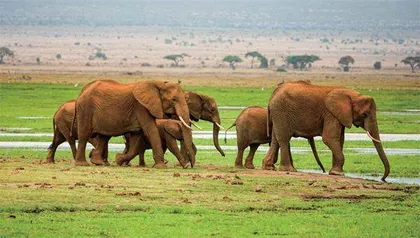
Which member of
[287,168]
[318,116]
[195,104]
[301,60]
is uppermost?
[318,116]

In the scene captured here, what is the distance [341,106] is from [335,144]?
76cm

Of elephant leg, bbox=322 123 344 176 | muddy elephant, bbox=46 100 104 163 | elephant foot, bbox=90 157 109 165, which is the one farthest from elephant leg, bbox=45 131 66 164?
elephant leg, bbox=322 123 344 176

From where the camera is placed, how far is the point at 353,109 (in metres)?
23.7

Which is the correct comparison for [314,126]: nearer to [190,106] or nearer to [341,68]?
[190,106]

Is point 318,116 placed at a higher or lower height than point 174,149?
higher

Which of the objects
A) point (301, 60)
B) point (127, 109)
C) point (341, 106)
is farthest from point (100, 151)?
point (301, 60)

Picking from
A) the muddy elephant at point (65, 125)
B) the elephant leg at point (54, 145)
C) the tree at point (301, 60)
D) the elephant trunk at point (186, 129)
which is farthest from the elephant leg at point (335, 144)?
the tree at point (301, 60)

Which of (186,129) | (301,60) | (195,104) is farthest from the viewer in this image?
(301,60)

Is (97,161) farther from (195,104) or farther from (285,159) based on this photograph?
(285,159)

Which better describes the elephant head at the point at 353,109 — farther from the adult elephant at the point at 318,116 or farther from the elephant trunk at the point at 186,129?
the elephant trunk at the point at 186,129

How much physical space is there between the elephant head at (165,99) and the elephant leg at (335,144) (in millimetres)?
2705

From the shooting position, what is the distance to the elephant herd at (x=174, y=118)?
23.5 m

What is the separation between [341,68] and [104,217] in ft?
370

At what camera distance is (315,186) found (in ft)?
66.5
